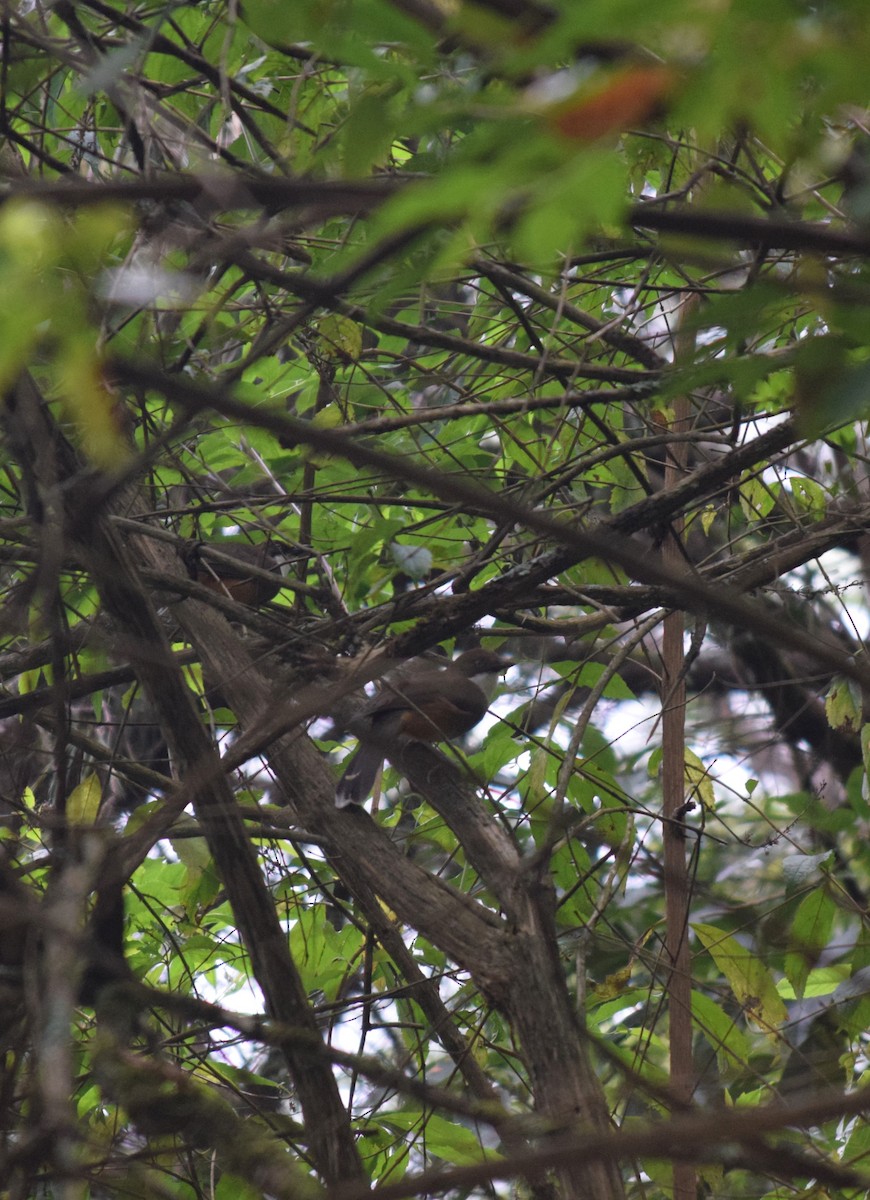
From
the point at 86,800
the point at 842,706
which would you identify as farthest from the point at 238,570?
the point at 842,706

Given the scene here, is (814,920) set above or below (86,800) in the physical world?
below

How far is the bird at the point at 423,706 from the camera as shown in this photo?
11.1 feet

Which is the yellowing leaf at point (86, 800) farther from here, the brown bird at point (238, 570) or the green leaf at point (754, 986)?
the green leaf at point (754, 986)

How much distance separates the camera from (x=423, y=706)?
4.21 m

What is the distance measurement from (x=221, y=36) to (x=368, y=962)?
2485mm

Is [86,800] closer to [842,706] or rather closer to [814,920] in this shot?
[814,920]

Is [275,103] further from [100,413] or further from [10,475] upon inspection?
[100,413]

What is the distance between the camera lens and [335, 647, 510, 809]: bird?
11.1 feet

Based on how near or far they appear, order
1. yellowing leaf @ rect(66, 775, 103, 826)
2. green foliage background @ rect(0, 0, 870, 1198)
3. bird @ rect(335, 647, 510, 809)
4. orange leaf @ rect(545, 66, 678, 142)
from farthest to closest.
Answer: bird @ rect(335, 647, 510, 809), yellowing leaf @ rect(66, 775, 103, 826), green foliage background @ rect(0, 0, 870, 1198), orange leaf @ rect(545, 66, 678, 142)

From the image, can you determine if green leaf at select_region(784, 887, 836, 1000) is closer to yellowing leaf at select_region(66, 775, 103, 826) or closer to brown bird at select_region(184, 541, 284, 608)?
brown bird at select_region(184, 541, 284, 608)

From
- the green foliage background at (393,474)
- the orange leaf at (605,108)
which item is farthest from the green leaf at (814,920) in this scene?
the orange leaf at (605,108)

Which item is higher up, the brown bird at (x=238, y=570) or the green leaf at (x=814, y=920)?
the brown bird at (x=238, y=570)

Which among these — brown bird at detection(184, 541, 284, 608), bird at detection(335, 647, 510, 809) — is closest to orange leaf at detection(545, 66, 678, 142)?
brown bird at detection(184, 541, 284, 608)

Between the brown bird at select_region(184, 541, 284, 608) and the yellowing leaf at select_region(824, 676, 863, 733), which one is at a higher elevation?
the brown bird at select_region(184, 541, 284, 608)
